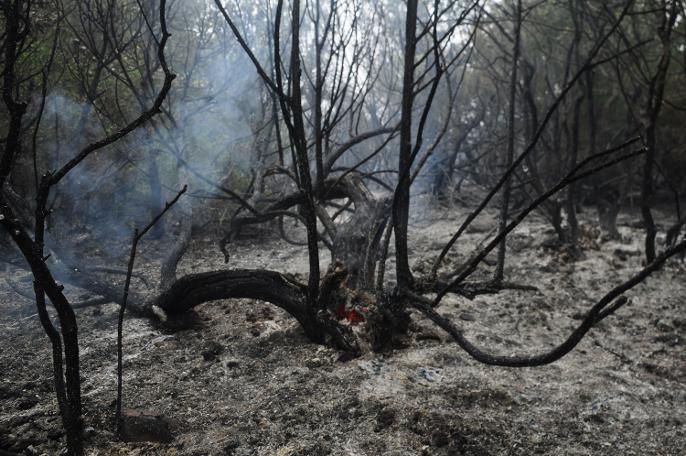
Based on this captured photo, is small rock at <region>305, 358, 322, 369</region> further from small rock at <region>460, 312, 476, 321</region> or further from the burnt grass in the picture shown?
small rock at <region>460, 312, 476, 321</region>

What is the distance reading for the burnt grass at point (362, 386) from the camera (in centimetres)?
209

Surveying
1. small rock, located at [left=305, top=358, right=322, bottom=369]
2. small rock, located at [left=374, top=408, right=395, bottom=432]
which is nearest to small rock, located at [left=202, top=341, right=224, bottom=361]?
small rock, located at [left=305, top=358, right=322, bottom=369]

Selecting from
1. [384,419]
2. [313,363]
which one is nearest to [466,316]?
[313,363]

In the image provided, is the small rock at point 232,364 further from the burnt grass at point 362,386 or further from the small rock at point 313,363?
the small rock at point 313,363

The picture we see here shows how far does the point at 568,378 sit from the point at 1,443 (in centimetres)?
271

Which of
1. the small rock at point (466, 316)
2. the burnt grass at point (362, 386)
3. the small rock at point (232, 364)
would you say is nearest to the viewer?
the burnt grass at point (362, 386)

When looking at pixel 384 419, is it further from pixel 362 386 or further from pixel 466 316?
pixel 466 316

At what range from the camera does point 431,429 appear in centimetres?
212

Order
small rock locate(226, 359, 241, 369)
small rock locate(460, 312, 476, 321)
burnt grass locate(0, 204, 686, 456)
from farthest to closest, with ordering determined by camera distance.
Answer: small rock locate(460, 312, 476, 321) < small rock locate(226, 359, 241, 369) < burnt grass locate(0, 204, 686, 456)

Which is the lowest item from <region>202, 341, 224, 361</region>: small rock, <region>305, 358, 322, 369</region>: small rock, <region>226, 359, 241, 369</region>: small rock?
<region>305, 358, 322, 369</region>: small rock

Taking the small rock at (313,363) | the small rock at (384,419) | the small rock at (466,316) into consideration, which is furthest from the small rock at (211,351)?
the small rock at (466,316)

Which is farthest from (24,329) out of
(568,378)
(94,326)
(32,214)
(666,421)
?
(666,421)

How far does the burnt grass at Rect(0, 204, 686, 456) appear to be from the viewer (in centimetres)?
209

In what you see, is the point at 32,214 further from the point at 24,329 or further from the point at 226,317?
the point at 226,317
